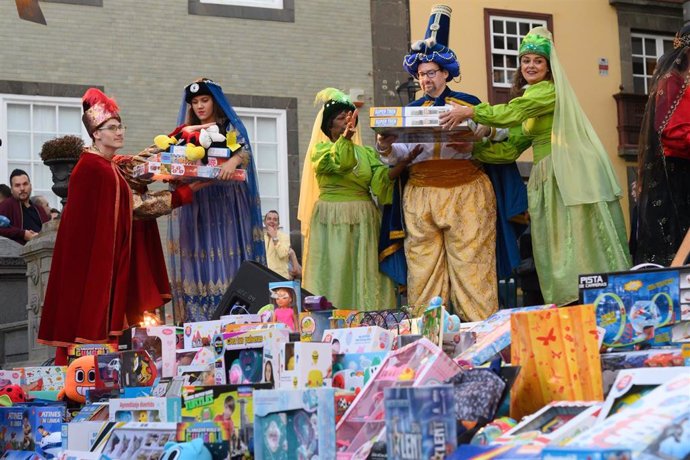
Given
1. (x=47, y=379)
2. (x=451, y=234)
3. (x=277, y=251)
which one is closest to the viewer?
(x=47, y=379)

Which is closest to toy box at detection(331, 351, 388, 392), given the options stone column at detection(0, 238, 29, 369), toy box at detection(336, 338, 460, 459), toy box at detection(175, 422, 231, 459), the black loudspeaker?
toy box at detection(336, 338, 460, 459)

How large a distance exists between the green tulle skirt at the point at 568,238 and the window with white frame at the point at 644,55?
12.1m

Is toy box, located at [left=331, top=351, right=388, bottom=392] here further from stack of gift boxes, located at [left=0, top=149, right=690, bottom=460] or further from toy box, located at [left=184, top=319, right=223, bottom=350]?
toy box, located at [left=184, top=319, right=223, bottom=350]

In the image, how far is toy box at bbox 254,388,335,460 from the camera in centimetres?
335

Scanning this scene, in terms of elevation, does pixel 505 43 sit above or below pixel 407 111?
above

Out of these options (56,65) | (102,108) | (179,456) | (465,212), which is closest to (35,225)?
(56,65)

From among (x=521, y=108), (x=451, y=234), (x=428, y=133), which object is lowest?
(x=451, y=234)

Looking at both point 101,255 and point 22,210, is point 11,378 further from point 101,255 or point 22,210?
point 22,210

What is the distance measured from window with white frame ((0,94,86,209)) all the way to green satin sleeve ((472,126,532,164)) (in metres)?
7.70

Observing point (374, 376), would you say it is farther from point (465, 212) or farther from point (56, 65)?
point (56, 65)

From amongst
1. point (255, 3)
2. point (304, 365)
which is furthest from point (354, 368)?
point (255, 3)

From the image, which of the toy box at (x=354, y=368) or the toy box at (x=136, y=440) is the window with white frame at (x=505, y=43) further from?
the toy box at (x=136, y=440)

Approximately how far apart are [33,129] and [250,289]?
8598mm

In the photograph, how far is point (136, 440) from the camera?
3979 millimetres
